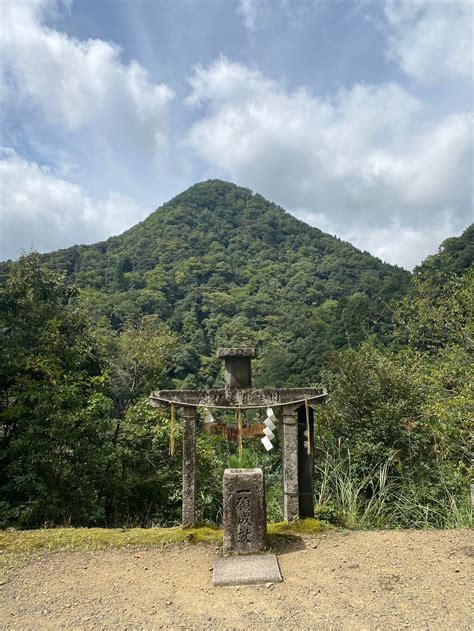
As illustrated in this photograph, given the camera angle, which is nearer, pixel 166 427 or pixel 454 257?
pixel 166 427

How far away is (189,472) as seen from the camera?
5266 mm

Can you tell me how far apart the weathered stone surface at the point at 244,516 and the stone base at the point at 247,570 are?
124 mm

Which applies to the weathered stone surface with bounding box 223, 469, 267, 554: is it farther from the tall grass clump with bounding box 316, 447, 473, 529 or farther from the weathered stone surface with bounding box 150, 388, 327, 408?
the tall grass clump with bounding box 316, 447, 473, 529

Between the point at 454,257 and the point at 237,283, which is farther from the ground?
the point at 237,283

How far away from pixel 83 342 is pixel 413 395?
8287 mm

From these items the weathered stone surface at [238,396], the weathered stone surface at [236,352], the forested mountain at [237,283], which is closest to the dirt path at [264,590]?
the weathered stone surface at [238,396]

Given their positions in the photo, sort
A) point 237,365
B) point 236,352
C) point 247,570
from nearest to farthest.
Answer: point 247,570 → point 236,352 → point 237,365

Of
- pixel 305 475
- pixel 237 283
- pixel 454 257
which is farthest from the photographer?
pixel 237 283

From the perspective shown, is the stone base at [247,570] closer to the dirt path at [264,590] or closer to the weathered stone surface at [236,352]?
the dirt path at [264,590]

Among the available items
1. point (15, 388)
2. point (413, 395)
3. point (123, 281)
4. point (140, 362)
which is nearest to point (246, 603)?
point (15, 388)

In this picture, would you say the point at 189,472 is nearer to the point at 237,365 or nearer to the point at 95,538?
the point at 95,538

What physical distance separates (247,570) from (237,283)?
5309cm

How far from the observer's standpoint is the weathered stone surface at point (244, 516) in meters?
4.55

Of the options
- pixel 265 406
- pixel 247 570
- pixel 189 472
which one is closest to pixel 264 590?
pixel 247 570
